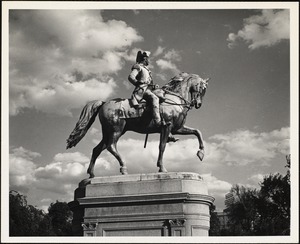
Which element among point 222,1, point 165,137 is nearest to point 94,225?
point 165,137

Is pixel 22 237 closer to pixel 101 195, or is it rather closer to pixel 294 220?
pixel 101 195

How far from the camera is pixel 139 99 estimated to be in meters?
15.1

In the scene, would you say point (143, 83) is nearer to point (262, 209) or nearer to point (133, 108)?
point (133, 108)

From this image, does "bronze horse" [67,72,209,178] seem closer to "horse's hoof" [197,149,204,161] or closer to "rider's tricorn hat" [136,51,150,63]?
"horse's hoof" [197,149,204,161]

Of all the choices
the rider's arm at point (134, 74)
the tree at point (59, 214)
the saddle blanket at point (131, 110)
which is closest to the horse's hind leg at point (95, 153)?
the saddle blanket at point (131, 110)

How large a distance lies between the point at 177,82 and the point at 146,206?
4.20 m

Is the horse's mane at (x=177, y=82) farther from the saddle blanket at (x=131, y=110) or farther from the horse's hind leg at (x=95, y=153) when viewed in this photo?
the horse's hind leg at (x=95, y=153)

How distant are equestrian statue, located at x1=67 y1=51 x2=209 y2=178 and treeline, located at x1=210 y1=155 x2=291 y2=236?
16.2 m

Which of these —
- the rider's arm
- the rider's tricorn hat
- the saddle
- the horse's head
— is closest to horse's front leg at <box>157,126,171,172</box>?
the saddle

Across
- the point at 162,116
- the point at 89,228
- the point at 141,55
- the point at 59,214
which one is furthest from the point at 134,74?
the point at 59,214

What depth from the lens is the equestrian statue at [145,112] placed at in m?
15.0

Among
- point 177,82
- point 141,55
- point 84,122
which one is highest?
point 141,55

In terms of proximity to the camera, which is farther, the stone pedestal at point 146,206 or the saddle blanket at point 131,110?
the saddle blanket at point 131,110

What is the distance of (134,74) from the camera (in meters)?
15.3
